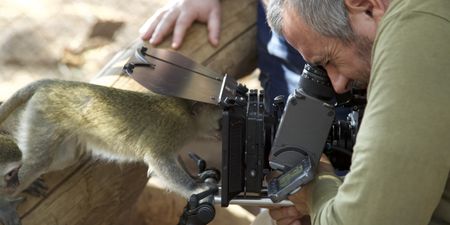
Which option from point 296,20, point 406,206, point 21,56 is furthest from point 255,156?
point 21,56

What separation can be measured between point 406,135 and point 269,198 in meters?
0.56

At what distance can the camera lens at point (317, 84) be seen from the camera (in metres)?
1.34

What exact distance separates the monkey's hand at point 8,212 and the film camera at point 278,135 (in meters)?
0.55

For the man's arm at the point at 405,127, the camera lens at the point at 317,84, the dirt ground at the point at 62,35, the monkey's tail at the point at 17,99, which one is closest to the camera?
the man's arm at the point at 405,127

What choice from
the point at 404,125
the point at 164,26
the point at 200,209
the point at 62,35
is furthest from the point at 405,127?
the point at 62,35

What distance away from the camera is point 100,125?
200 cm

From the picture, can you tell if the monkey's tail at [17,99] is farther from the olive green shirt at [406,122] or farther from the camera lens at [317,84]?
the olive green shirt at [406,122]

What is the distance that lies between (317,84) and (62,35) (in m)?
2.34

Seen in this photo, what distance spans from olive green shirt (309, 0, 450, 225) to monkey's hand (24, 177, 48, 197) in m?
1.06

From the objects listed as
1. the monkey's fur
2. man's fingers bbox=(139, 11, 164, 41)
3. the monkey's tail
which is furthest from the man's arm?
man's fingers bbox=(139, 11, 164, 41)

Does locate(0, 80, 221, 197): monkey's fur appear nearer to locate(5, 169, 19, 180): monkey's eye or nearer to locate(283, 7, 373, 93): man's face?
locate(5, 169, 19, 180): monkey's eye

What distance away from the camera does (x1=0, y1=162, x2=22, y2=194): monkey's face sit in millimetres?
1784

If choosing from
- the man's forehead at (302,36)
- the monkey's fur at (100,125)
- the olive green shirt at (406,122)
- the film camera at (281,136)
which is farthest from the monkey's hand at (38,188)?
the olive green shirt at (406,122)

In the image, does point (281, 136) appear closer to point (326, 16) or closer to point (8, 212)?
point (326, 16)
